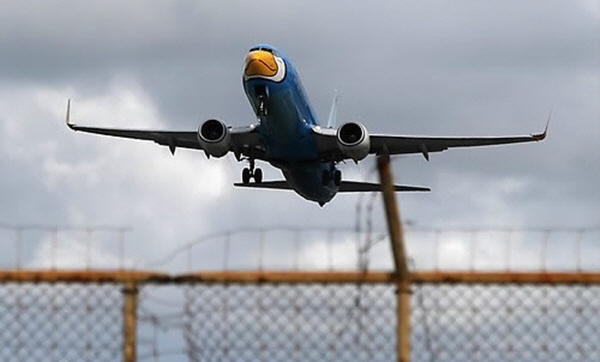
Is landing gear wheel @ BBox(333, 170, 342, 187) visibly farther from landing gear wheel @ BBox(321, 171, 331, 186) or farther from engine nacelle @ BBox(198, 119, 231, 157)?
engine nacelle @ BBox(198, 119, 231, 157)

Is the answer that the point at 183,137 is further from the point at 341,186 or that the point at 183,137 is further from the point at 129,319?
the point at 129,319

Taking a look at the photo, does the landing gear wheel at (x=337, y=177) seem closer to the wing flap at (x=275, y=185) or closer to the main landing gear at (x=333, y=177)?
the main landing gear at (x=333, y=177)

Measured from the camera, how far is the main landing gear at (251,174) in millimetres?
56181

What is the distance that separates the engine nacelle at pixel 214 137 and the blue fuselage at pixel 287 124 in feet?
4.84

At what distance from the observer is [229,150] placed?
5594cm

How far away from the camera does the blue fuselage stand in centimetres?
5088

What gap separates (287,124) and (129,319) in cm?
4563

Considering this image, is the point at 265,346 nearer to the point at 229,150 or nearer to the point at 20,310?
the point at 20,310

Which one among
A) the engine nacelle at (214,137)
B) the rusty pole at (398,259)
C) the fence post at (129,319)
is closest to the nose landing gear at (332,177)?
the engine nacelle at (214,137)

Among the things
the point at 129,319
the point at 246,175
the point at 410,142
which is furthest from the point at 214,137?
the point at 129,319

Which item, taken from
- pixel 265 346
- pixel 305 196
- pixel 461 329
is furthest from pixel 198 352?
pixel 305 196

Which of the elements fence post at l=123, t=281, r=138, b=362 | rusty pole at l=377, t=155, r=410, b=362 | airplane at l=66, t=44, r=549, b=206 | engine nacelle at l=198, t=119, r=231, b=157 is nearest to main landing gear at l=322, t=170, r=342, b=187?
airplane at l=66, t=44, r=549, b=206

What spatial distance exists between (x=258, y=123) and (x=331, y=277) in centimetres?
4776

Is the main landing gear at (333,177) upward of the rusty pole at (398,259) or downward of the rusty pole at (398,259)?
upward
